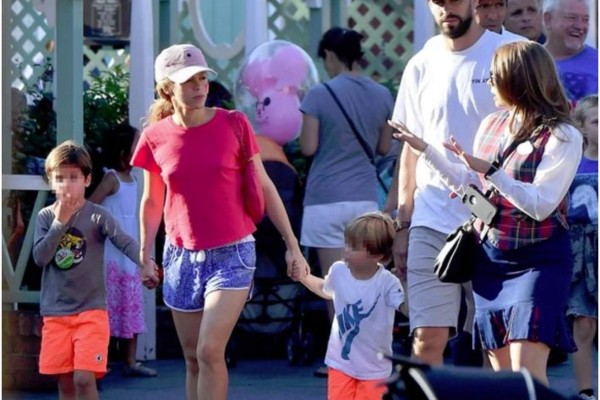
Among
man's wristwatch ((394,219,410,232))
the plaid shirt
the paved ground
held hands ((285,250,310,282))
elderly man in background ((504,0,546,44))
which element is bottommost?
the paved ground

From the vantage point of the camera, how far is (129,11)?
10195mm

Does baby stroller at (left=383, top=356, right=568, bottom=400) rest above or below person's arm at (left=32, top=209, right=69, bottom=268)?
below

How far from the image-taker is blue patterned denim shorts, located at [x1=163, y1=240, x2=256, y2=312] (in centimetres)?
692

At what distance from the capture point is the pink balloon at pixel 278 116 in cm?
1029

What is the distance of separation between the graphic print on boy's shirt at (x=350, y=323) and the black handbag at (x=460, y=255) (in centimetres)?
85

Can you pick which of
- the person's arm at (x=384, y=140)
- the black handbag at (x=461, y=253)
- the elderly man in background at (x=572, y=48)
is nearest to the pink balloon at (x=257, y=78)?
the person's arm at (x=384, y=140)

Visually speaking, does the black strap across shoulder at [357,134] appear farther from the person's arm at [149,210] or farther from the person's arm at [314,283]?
the person's arm at [314,283]

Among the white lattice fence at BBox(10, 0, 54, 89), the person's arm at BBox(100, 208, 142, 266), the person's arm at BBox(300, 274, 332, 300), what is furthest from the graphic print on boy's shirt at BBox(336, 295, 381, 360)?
the white lattice fence at BBox(10, 0, 54, 89)

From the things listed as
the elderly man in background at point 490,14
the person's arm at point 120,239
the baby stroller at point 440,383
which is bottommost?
the baby stroller at point 440,383

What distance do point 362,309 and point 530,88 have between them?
1.41 metres

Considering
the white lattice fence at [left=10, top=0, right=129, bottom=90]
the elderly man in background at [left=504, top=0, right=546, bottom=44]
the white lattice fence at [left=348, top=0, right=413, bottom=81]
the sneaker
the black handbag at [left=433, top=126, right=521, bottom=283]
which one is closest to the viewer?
the black handbag at [left=433, top=126, right=521, bottom=283]

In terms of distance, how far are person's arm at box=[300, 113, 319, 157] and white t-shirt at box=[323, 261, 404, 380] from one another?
272 centimetres

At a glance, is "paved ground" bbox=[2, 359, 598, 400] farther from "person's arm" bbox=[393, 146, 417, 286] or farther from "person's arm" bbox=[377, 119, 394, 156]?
"person's arm" bbox=[393, 146, 417, 286]

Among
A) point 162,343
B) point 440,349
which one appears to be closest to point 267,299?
point 162,343
